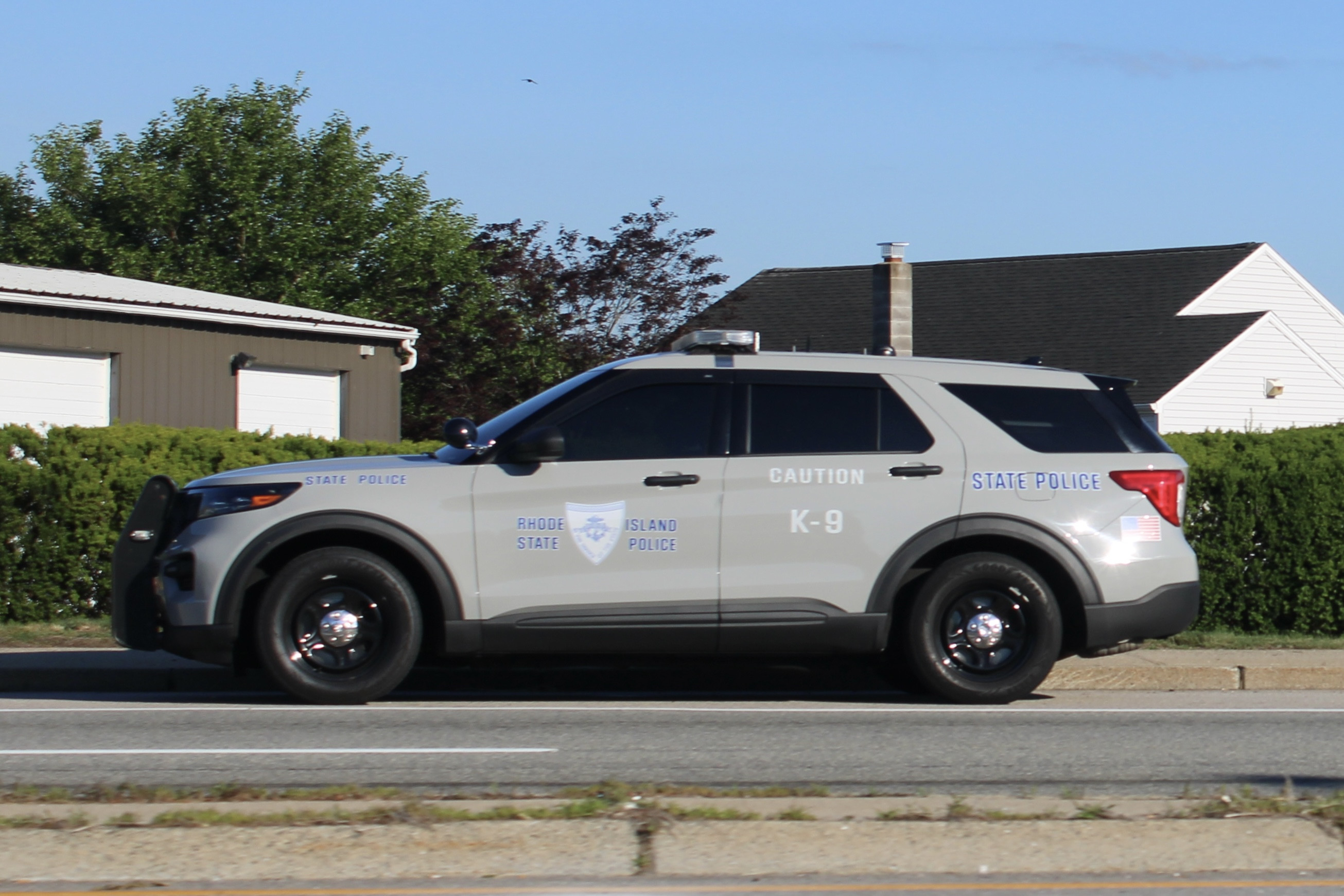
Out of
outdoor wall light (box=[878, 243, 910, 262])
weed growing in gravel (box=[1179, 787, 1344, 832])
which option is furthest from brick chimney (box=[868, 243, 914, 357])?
weed growing in gravel (box=[1179, 787, 1344, 832])

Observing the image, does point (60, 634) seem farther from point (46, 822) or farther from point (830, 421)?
point (46, 822)

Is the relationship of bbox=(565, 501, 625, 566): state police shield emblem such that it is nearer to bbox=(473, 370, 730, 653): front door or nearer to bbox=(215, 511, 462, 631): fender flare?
bbox=(473, 370, 730, 653): front door

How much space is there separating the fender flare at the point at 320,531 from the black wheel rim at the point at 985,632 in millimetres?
2636

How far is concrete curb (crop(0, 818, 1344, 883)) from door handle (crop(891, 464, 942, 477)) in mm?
3405

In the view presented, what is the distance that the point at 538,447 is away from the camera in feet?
27.3

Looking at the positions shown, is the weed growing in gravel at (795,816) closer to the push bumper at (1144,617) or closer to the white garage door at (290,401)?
the push bumper at (1144,617)

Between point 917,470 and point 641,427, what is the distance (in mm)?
1493

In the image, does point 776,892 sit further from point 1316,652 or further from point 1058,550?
point 1316,652

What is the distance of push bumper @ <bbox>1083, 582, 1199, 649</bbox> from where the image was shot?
8570 millimetres

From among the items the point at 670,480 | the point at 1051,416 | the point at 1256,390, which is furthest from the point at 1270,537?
the point at 1256,390

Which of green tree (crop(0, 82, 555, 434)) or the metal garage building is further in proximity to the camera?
green tree (crop(0, 82, 555, 434))

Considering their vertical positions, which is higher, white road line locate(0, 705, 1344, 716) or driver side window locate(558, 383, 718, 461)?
driver side window locate(558, 383, 718, 461)

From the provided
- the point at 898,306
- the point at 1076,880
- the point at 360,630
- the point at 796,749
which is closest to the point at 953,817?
the point at 1076,880

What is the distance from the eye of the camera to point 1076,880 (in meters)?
4.82
